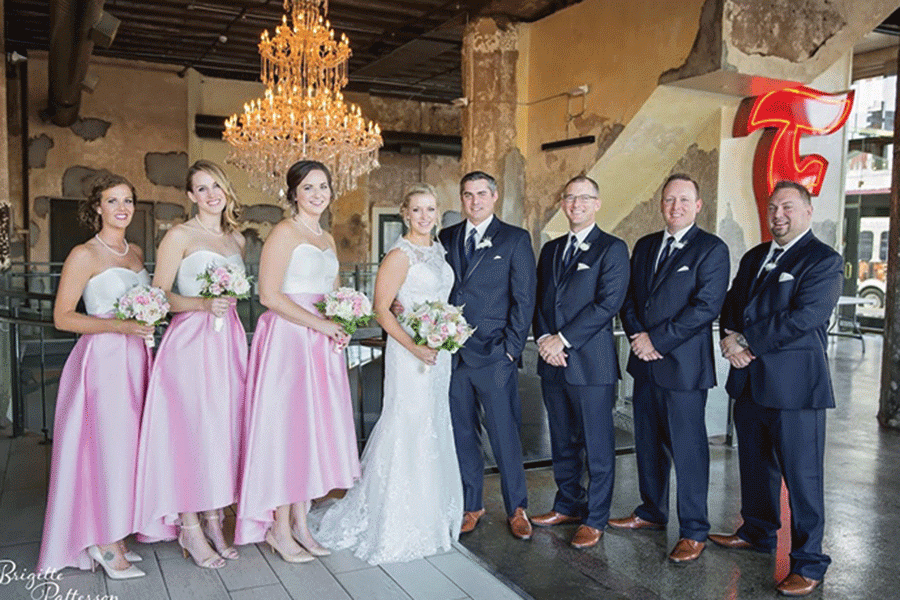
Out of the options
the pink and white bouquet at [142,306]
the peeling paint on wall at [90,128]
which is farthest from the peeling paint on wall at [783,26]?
the peeling paint on wall at [90,128]

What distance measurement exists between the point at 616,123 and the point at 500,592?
560 cm

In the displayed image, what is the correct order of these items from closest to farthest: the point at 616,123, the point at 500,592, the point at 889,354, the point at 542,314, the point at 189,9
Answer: the point at 500,592 < the point at 542,314 < the point at 889,354 < the point at 616,123 < the point at 189,9

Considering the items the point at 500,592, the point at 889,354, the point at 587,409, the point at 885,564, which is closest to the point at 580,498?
the point at 587,409

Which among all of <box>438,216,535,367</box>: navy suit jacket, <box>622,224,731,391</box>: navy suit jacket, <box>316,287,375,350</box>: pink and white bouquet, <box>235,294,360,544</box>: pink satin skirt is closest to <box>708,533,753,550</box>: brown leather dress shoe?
<box>622,224,731,391</box>: navy suit jacket

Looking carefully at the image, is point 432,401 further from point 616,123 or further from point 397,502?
point 616,123

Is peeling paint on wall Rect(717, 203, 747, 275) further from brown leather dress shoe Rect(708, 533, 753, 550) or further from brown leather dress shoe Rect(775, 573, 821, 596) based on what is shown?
brown leather dress shoe Rect(775, 573, 821, 596)

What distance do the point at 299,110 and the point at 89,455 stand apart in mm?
5880

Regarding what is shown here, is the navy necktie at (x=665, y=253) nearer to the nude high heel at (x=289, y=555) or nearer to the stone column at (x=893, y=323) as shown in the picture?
the nude high heel at (x=289, y=555)

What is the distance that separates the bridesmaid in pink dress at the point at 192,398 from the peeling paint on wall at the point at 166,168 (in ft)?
36.5

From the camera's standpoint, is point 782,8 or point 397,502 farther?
point 782,8

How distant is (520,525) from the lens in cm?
373

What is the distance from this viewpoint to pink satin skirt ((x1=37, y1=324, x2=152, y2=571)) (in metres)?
3.15

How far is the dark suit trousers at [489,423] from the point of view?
3.63 metres

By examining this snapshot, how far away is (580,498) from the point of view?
12.8ft
